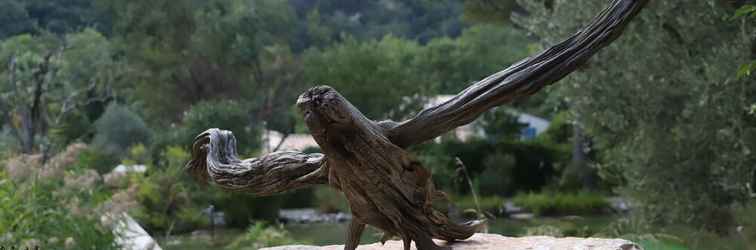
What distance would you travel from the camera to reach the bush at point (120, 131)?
20.6 metres

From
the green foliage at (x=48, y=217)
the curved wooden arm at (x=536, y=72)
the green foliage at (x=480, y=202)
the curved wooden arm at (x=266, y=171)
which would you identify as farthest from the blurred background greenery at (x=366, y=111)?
the curved wooden arm at (x=266, y=171)

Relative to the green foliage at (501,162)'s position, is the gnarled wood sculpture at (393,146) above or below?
below

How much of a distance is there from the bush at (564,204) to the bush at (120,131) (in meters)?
8.72

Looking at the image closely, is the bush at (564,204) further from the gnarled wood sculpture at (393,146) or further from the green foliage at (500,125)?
the gnarled wood sculpture at (393,146)

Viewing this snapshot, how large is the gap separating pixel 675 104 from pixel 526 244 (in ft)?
16.3

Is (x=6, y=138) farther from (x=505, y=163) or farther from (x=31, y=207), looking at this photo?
(x=505, y=163)

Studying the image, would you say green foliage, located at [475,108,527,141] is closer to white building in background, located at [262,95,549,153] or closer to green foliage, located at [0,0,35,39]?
white building in background, located at [262,95,549,153]

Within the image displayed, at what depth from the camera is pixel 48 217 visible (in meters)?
7.17

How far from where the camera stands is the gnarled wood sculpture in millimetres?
4039

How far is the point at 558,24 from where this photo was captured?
9.90 meters

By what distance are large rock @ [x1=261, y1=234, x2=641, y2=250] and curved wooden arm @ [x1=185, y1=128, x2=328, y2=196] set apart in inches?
21.0

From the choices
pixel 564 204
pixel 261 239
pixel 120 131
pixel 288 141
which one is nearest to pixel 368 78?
pixel 288 141

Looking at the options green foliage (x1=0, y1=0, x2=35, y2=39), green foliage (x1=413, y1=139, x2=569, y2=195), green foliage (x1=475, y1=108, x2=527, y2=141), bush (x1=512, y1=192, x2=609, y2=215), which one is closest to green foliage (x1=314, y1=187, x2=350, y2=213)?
green foliage (x1=413, y1=139, x2=569, y2=195)

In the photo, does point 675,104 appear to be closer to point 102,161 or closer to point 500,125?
point 102,161
